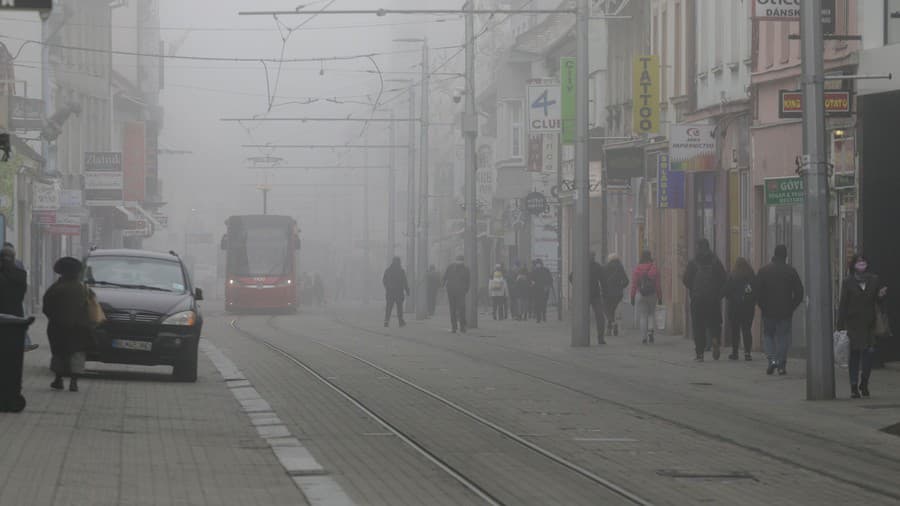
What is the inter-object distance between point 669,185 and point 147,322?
1782cm

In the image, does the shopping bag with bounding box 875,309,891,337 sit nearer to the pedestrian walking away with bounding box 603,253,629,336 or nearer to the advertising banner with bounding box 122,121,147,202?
the pedestrian walking away with bounding box 603,253,629,336

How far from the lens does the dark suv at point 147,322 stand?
2234cm

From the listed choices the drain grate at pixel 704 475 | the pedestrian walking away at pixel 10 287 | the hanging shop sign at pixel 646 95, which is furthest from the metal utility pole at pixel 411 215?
the drain grate at pixel 704 475

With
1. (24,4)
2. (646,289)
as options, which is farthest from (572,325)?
(24,4)

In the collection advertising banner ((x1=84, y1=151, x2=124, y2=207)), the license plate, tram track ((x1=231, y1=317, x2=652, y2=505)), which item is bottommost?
tram track ((x1=231, y1=317, x2=652, y2=505))

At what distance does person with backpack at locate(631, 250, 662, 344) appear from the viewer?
35531 mm

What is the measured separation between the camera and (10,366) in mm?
17031

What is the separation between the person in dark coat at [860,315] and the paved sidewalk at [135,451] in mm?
7007

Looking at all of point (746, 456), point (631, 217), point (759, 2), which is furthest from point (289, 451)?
point (631, 217)

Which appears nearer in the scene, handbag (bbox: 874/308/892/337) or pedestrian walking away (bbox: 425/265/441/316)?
handbag (bbox: 874/308/892/337)

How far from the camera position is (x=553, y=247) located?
6106 centimetres

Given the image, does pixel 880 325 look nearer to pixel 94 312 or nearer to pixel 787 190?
pixel 787 190

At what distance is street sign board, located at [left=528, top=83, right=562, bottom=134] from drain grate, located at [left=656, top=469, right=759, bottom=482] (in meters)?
29.7

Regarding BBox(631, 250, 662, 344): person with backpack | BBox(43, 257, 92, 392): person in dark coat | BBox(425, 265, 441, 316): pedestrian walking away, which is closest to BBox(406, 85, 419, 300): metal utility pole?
BBox(425, 265, 441, 316): pedestrian walking away
